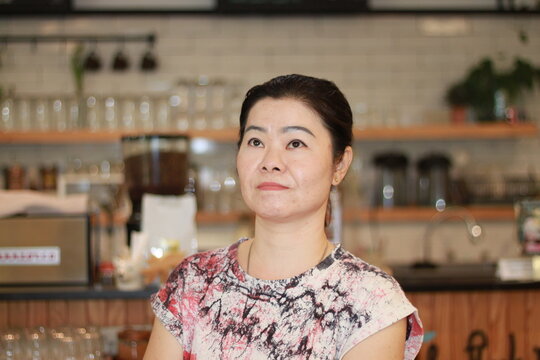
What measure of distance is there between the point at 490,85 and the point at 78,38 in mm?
2786

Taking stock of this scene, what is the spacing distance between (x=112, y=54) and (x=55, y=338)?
3394mm

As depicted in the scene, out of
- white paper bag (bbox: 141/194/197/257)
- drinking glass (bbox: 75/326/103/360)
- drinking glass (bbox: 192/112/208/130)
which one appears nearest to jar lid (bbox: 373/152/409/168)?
drinking glass (bbox: 192/112/208/130)

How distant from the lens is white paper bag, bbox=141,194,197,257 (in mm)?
3115

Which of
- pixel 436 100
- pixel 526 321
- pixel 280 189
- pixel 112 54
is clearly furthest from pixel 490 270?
pixel 112 54

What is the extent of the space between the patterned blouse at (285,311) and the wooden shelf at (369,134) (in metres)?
3.12

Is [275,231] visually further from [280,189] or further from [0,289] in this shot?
[0,289]

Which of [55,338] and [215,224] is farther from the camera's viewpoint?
[215,224]

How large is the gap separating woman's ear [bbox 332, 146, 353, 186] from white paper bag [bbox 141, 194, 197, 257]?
1.28m

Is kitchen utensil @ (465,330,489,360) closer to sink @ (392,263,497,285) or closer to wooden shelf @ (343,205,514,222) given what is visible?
sink @ (392,263,497,285)

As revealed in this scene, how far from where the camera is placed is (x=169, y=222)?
314 centimetres

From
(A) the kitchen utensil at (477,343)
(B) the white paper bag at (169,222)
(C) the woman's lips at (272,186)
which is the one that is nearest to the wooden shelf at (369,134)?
(B) the white paper bag at (169,222)

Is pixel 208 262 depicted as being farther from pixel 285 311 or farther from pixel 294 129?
pixel 294 129

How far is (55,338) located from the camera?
7.97 ft

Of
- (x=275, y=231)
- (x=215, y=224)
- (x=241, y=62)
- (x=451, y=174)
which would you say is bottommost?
(x=215, y=224)
